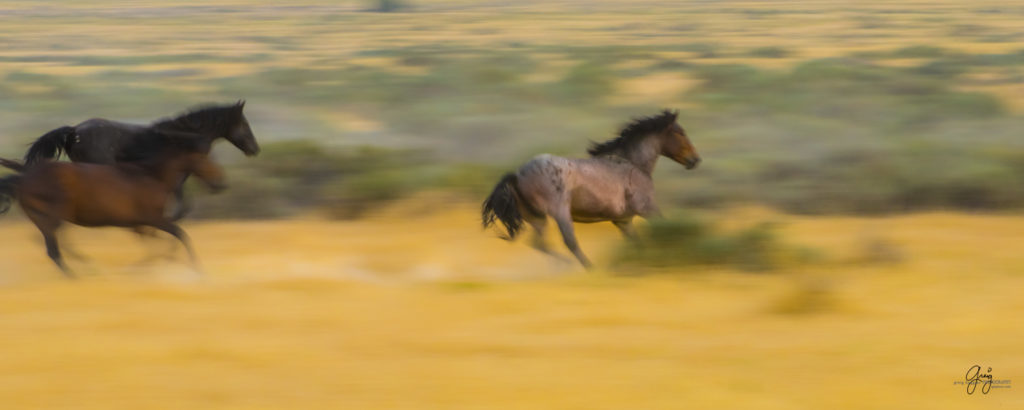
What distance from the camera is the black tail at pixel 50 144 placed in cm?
1010

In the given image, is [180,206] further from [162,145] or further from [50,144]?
[50,144]

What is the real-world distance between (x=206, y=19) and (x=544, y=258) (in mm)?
55358

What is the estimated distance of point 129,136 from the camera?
10.3 metres

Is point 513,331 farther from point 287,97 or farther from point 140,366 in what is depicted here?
point 287,97

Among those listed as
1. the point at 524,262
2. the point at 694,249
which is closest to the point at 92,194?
the point at 524,262

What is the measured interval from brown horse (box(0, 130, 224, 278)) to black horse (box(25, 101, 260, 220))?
0.84 ft

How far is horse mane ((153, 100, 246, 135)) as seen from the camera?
32.4 ft

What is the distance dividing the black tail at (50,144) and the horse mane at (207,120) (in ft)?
2.51

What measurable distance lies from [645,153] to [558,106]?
12.8 metres

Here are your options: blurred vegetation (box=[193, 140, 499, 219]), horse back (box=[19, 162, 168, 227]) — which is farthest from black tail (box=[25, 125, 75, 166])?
blurred vegetation (box=[193, 140, 499, 219])

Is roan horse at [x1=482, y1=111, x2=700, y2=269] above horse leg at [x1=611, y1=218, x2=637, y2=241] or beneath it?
above

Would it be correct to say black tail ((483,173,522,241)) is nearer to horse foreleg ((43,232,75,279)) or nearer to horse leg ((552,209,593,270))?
horse leg ((552,209,593,270))

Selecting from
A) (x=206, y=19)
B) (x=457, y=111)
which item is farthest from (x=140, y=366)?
(x=206, y=19)

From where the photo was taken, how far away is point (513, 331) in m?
7.13
